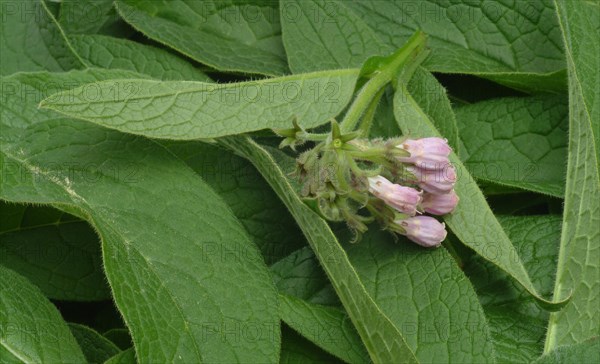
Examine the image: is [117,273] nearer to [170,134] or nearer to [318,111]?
[170,134]

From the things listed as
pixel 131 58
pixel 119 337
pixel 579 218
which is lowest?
pixel 119 337

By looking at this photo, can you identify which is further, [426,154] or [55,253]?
[55,253]

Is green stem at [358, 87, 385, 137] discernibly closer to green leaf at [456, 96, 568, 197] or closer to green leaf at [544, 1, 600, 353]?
green leaf at [456, 96, 568, 197]

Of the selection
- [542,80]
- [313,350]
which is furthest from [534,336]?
[542,80]

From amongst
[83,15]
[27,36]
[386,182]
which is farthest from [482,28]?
[27,36]

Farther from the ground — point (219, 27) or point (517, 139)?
point (219, 27)

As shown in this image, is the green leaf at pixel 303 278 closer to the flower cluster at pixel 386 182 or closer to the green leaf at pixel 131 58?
the flower cluster at pixel 386 182

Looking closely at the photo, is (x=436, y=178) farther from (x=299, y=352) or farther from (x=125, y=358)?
(x=125, y=358)

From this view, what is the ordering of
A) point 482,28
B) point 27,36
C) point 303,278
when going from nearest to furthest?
point 303,278, point 27,36, point 482,28
